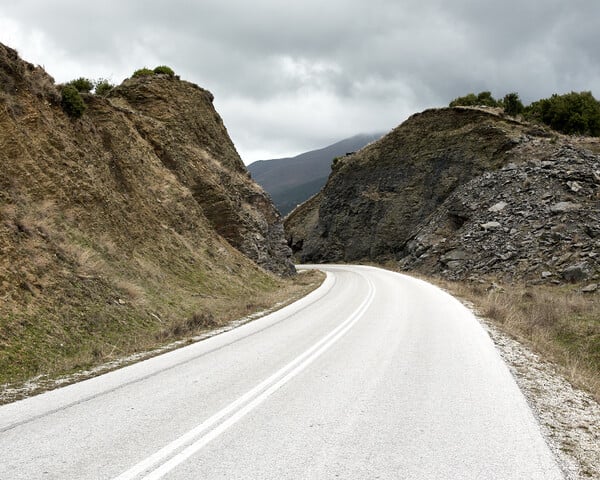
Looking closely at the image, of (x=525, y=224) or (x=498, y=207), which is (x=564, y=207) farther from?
(x=498, y=207)

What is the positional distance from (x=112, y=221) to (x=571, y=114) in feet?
170

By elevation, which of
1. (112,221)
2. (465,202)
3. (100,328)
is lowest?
(100,328)

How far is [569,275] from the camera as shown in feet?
85.7

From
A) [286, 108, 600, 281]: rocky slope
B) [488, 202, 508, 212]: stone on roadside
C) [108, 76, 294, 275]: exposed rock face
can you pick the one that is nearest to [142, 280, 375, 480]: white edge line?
[108, 76, 294, 275]: exposed rock face

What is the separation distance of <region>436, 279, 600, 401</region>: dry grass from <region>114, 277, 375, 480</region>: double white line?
16.1ft

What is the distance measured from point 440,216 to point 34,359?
132 feet

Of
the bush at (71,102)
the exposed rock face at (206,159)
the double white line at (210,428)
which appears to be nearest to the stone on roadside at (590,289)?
the double white line at (210,428)

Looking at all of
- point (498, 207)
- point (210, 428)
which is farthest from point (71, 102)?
point (498, 207)

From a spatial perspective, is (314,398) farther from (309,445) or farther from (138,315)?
(138,315)

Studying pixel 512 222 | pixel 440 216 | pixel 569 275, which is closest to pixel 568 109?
pixel 440 216

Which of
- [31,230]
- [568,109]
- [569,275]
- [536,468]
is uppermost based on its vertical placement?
[568,109]

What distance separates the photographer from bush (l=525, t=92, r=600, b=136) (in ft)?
169

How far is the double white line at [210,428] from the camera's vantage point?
A: 14.0 feet

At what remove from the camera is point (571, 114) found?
5212 cm
